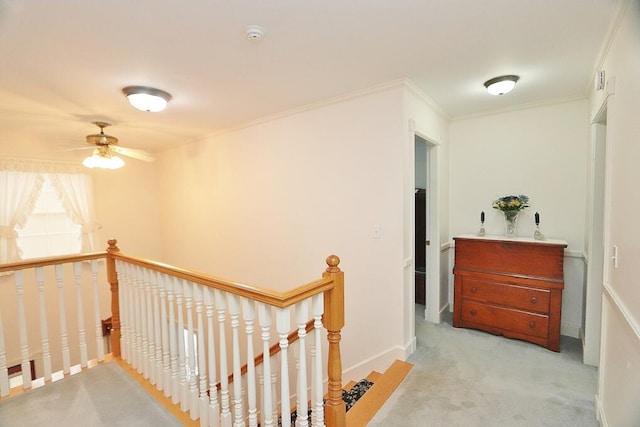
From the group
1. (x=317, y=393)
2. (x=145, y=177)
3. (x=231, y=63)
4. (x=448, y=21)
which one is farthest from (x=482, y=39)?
(x=145, y=177)

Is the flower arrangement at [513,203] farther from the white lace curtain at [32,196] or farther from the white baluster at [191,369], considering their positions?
the white lace curtain at [32,196]

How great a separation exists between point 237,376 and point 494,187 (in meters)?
3.19

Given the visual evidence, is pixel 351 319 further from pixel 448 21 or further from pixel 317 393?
pixel 448 21

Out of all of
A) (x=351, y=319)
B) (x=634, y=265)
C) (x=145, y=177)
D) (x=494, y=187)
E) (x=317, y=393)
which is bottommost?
(x=351, y=319)

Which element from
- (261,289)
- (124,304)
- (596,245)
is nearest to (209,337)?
(261,289)

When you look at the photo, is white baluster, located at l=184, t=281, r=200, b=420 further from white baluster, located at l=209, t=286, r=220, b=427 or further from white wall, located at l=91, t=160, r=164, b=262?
white wall, located at l=91, t=160, r=164, b=262

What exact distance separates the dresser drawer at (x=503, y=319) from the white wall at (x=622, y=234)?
0.92 meters

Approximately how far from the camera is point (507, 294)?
2.88 metres

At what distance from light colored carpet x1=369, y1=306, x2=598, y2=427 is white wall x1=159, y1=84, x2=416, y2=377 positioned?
45cm

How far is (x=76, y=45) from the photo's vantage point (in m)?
1.85

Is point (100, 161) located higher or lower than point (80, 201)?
higher

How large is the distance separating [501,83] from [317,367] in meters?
2.50

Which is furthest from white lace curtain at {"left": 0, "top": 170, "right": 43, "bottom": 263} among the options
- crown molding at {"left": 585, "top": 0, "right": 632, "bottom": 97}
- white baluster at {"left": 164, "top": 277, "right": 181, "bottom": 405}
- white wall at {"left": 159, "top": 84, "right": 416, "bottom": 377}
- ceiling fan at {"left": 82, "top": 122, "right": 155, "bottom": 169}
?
crown molding at {"left": 585, "top": 0, "right": 632, "bottom": 97}

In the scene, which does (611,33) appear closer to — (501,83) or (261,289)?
(501,83)
